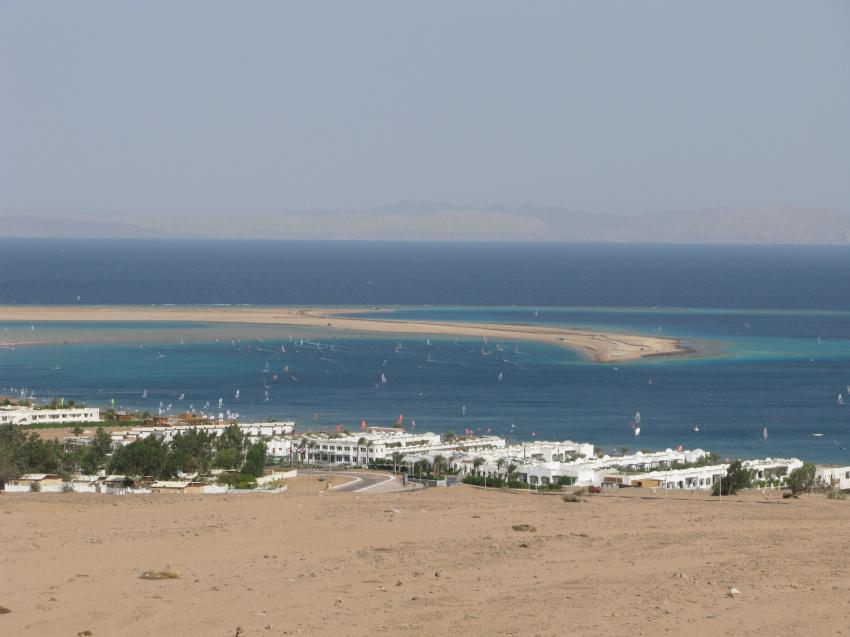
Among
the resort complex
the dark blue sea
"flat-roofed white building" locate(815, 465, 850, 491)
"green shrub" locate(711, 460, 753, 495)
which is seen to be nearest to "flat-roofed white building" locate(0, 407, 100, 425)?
the resort complex

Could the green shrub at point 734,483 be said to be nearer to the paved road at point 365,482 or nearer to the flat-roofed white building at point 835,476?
the flat-roofed white building at point 835,476

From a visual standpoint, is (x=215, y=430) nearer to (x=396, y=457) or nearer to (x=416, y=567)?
(x=396, y=457)

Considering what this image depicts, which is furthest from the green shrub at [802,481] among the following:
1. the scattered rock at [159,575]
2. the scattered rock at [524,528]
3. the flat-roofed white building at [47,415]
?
the flat-roofed white building at [47,415]

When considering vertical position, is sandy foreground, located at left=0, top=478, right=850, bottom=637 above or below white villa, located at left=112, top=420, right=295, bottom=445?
above

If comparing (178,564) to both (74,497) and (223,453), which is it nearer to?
(74,497)

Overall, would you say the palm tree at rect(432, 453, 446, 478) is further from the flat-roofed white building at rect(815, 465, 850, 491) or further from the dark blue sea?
the flat-roofed white building at rect(815, 465, 850, 491)

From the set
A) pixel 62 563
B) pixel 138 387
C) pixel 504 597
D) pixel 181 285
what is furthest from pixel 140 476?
pixel 181 285

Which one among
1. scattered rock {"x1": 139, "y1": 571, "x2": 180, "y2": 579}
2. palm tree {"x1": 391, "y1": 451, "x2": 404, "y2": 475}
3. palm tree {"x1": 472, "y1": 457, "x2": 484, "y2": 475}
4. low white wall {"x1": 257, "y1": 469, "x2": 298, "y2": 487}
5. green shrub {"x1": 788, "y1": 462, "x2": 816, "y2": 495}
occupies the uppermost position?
scattered rock {"x1": 139, "y1": 571, "x2": 180, "y2": 579}
